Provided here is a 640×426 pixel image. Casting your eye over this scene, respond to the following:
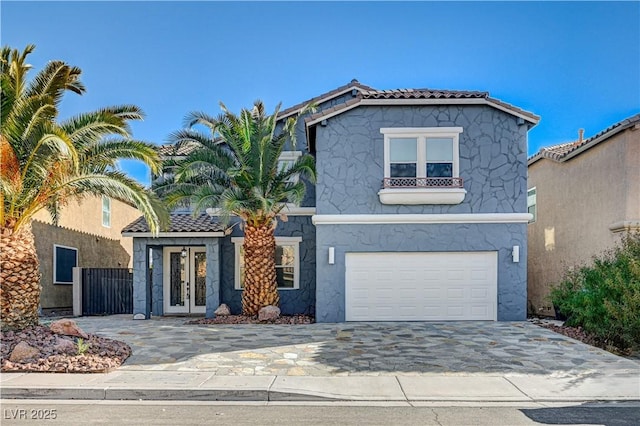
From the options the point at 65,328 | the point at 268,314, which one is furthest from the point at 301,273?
the point at 65,328

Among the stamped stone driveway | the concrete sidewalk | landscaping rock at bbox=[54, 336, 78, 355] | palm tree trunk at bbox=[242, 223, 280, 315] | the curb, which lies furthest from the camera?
palm tree trunk at bbox=[242, 223, 280, 315]

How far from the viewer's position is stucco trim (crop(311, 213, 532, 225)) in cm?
1526

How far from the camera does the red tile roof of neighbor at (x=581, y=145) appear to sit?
48.1 feet

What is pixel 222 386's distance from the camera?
836cm

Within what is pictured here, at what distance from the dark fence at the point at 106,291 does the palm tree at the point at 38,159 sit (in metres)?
8.30

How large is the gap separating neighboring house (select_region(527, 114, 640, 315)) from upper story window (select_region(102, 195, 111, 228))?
18104 millimetres

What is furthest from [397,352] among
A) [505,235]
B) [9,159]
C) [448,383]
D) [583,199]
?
[583,199]

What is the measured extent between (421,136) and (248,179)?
531 centimetres

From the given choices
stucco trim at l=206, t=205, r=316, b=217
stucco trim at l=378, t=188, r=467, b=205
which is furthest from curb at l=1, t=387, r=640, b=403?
stucco trim at l=206, t=205, r=316, b=217

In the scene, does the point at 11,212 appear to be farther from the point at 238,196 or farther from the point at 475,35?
A: the point at 475,35

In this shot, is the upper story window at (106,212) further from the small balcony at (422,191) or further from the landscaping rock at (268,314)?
the small balcony at (422,191)

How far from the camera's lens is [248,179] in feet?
49.5

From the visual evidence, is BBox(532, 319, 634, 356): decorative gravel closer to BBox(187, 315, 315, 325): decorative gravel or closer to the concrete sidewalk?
the concrete sidewalk

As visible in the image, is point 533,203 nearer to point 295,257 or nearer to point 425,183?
point 425,183
